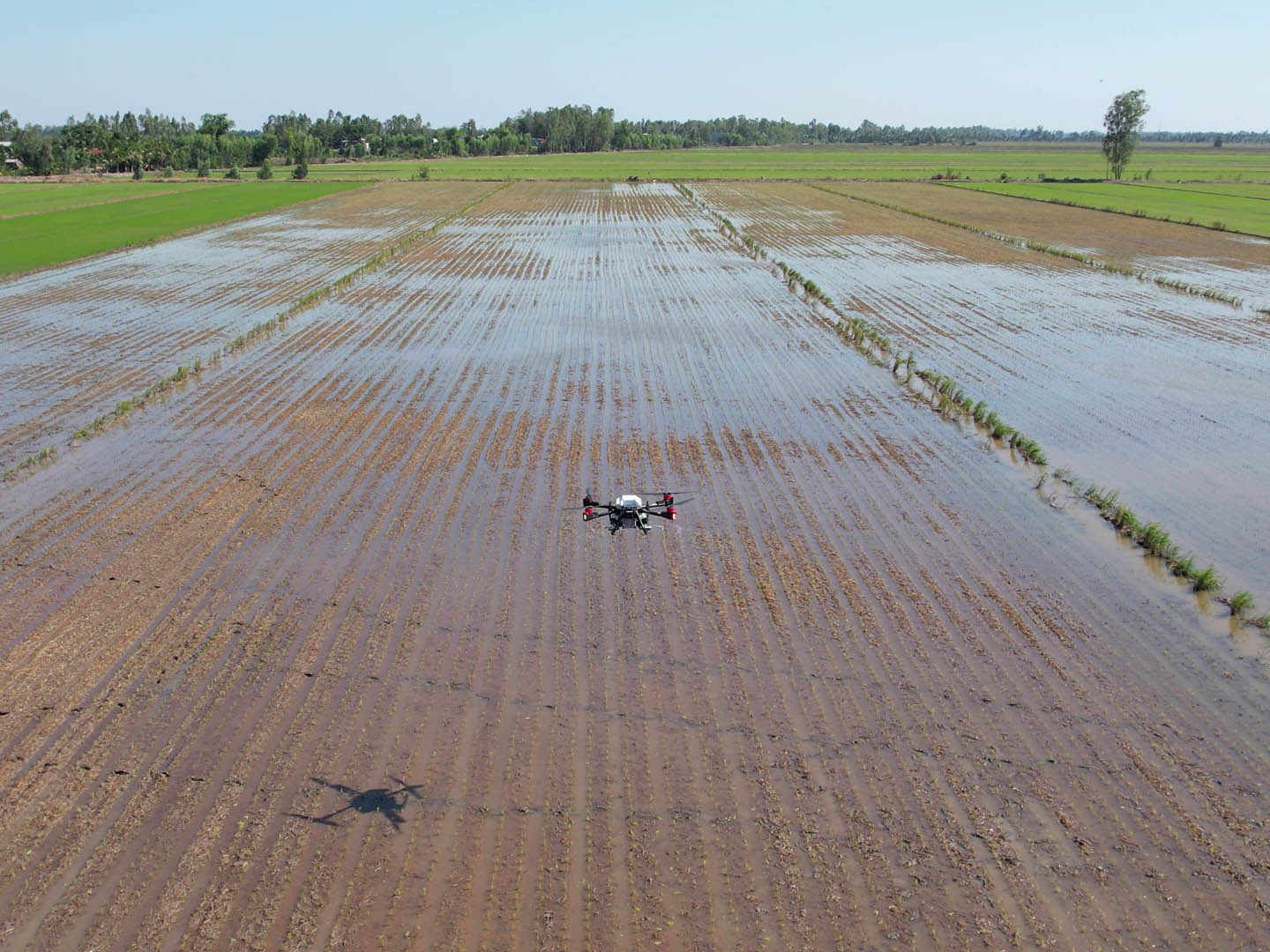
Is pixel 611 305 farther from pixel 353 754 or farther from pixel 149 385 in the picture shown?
pixel 353 754

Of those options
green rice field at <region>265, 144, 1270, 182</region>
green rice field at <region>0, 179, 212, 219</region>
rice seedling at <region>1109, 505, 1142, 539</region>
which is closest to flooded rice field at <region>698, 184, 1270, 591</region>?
rice seedling at <region>1109, 505, 1142, 539</region>

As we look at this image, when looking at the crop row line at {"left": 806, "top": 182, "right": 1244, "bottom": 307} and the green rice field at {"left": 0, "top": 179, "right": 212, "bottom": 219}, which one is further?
the green rice field at {"left": 0, "top": 179, "right": 212, "bottom": 219}

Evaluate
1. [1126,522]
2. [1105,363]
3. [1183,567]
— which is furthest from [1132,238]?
[1183,567]

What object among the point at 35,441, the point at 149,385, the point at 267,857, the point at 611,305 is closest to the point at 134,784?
the point at 267,857

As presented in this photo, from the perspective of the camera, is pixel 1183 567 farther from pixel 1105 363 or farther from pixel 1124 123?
pixel 1124 123

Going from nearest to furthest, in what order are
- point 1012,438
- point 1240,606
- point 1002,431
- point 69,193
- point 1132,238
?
point 1240,606
point 1012,438
point 1002,431
point 1132,238
point 69,193

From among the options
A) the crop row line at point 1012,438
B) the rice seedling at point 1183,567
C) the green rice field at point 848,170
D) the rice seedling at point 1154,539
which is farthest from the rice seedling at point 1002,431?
the green rice field at point 848,170

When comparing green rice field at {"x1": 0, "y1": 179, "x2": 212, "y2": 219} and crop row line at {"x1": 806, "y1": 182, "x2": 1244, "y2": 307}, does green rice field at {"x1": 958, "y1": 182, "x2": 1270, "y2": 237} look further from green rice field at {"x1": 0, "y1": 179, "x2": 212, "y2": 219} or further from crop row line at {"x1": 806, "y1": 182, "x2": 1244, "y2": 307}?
green rice field at {"x1": 0, "y1": 179, "x2": 212, "y2": 219}
